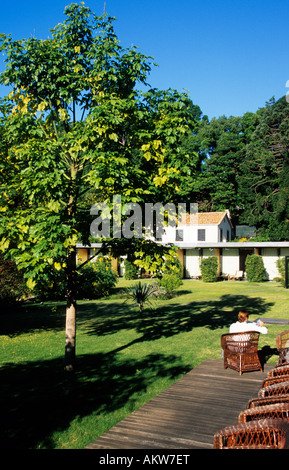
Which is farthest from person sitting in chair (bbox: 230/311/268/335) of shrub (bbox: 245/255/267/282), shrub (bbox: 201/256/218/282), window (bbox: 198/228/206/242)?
window (bbox: 198/228/206/242)

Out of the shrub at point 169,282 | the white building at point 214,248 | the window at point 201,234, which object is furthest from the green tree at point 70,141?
the window at point 201,234

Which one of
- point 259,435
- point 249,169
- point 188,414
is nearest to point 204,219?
point 249,169

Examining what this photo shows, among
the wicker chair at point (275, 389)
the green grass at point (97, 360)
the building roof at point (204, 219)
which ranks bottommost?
the green grass at point (97, 360)

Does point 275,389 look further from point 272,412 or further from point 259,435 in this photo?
point 259,435

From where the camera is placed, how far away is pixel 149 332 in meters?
13.4

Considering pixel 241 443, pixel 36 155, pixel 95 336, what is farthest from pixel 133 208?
pixel 95 336

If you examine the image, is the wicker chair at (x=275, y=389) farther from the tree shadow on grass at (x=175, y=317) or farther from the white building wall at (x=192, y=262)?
the white building wall at (x=192, y=262)

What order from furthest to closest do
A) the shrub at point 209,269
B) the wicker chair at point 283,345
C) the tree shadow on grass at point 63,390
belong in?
the shrub at point 209,269 → the wicker chair at point 283,345 → the tree shadow on grass at point 63,390

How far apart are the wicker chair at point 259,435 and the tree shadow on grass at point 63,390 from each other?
10.2 ft

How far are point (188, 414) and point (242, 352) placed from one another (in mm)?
2228

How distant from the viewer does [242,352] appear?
695 centimetres

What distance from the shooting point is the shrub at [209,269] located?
3322 cm
